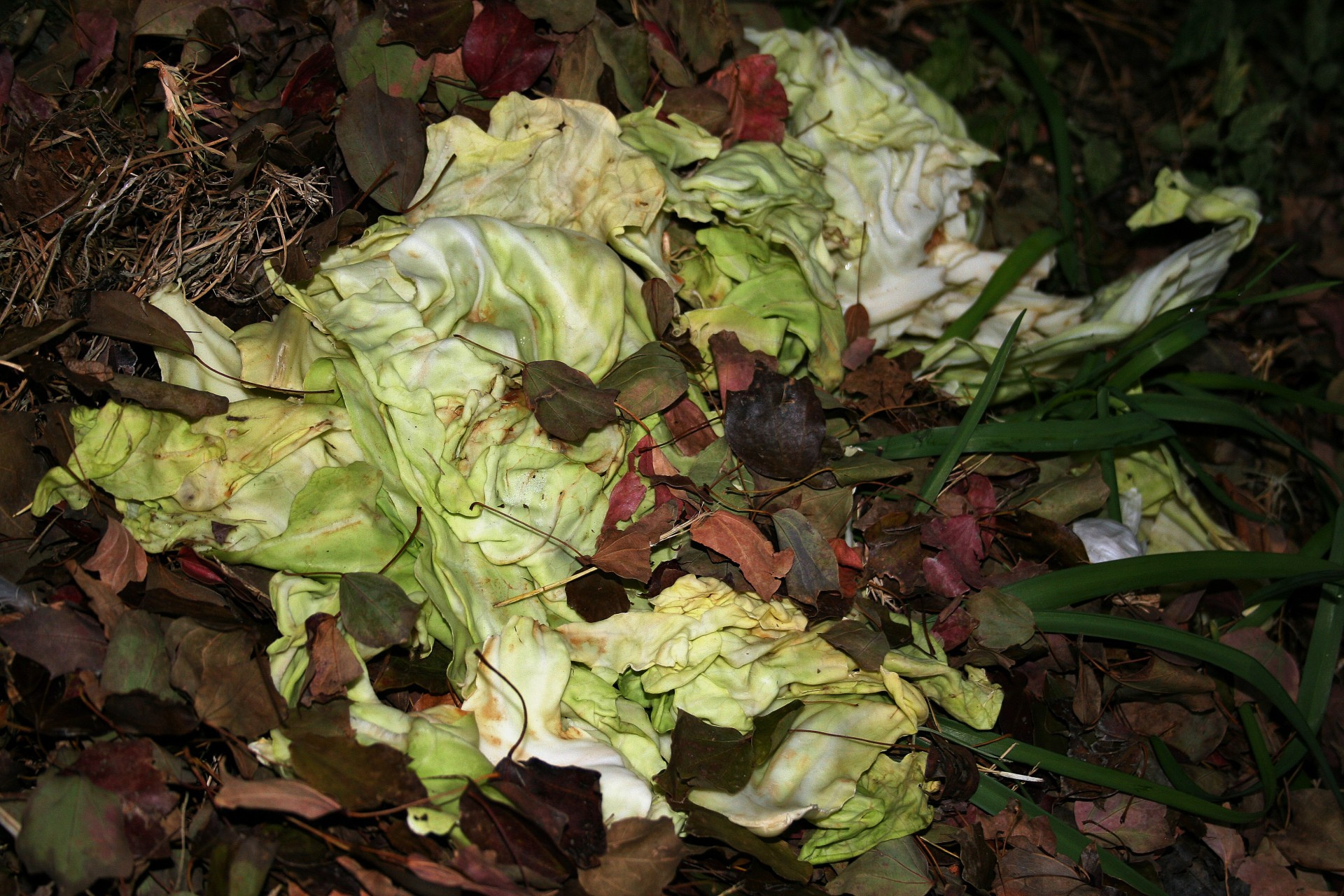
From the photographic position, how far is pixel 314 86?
1594 mm

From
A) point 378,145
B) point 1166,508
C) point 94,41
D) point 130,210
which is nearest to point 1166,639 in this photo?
point 1166,508

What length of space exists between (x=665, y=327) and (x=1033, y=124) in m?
1.48

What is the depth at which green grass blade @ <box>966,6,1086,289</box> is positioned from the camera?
7.23 feet

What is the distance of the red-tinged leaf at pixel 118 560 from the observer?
1.27 meters

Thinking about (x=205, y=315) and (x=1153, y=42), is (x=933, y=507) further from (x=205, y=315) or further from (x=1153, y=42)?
(x=1153, y=42)

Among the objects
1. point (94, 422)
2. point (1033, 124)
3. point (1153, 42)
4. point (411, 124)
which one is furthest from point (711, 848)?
point (1153, 42)

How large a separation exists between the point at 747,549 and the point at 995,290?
941mm

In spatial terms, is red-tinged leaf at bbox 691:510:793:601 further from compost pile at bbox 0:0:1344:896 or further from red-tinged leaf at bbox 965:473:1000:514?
red-tinged leaf at bbox 965:473:1000:514

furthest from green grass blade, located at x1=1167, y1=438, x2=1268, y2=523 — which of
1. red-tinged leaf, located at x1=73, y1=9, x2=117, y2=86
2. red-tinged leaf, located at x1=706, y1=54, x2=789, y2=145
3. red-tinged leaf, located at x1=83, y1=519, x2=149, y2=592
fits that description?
red-tinged leaf, located at x1=73, y1=9, x2=117, y2=86

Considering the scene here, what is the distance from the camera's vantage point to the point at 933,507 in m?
1.63

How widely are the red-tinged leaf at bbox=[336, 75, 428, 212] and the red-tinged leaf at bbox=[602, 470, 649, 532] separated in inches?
23.2

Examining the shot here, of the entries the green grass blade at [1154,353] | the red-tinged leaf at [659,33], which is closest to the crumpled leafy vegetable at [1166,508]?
the green grass blade at [1154,353]

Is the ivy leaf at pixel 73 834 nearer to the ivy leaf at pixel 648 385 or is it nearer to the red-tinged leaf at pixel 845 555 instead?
the ivy leaf at pixel 648 385

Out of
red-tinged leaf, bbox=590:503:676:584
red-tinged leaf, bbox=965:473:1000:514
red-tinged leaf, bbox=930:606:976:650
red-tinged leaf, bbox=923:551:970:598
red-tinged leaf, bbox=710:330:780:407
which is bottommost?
red-tinged leaf, bbox=930:606:976:650
